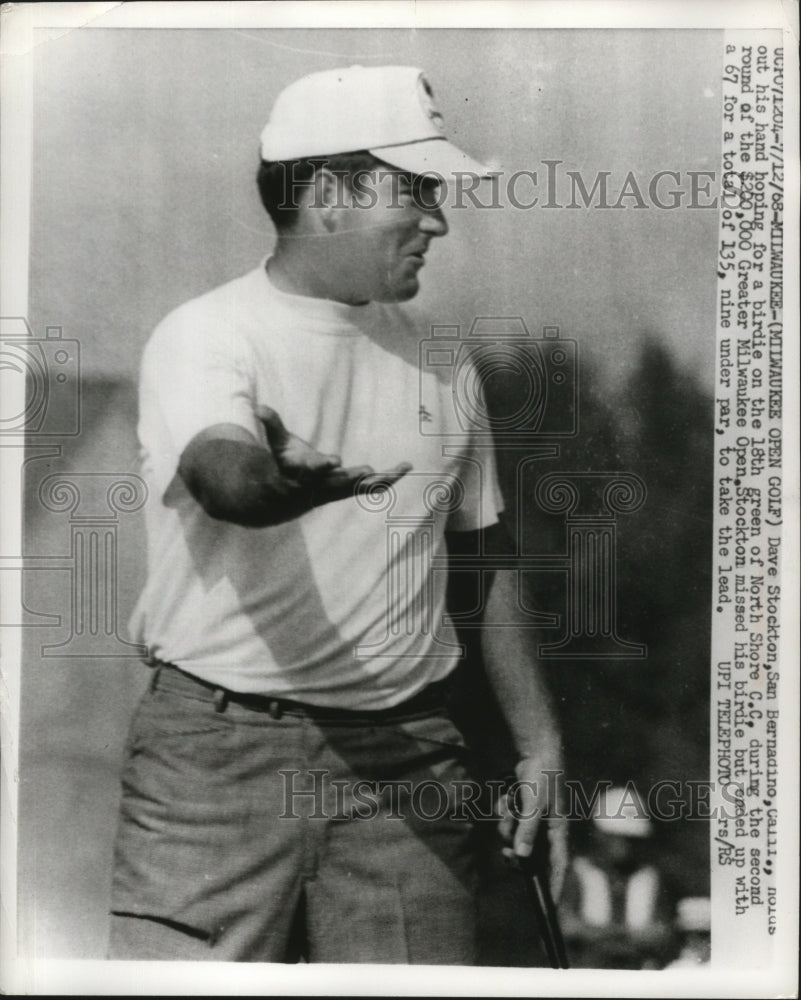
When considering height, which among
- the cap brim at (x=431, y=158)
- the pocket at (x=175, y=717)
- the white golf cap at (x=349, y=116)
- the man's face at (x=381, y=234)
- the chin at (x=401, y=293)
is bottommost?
the pocket at (x=175, y=717)

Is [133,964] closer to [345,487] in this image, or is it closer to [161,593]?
[161,593]

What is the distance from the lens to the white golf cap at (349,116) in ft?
5.47

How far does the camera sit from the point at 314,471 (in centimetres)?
164

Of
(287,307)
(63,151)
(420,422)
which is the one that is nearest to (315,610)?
(420,422)

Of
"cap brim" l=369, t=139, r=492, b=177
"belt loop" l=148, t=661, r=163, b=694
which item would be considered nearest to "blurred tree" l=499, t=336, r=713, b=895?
"cap brim" l=369, t=139, r=492, b=177

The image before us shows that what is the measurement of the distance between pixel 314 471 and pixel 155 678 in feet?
1.52

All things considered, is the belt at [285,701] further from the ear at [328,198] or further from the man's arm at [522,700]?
the ear at [328,198]

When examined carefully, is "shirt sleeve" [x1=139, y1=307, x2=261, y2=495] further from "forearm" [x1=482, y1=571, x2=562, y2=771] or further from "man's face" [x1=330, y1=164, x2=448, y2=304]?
"forearm" [x1=482, y1=571, x2=562, y2=771]

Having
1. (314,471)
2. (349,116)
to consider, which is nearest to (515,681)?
(314,471)

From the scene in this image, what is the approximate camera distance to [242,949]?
167cm

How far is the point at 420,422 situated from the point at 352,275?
0.29 m

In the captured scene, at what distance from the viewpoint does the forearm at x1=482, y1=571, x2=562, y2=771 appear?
1.67 meters

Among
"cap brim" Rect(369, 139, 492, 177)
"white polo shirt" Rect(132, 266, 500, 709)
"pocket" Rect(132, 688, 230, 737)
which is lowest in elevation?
"pocket" Rect(132, 688, 230, 737)

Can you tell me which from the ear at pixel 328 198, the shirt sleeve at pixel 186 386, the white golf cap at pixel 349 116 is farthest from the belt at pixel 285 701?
the white golf cap at pixel 349 116
